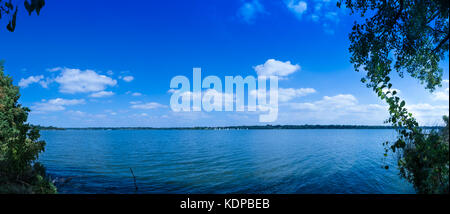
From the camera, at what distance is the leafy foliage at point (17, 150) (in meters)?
9.20

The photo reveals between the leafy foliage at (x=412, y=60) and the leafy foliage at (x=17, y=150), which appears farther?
the leafy foliage at (x=17, y=150)

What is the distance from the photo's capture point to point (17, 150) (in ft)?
30.9

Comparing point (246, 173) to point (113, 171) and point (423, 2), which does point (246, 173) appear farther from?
point (423, 2)

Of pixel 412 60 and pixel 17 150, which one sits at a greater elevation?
pixel 412 60

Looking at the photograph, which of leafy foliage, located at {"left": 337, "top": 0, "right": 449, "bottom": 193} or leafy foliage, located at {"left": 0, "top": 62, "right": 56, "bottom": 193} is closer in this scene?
leafy foliage, located at {"left": 337, "top": 0, "right": 449, "bottom": 193}

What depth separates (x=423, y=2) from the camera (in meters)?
5.24

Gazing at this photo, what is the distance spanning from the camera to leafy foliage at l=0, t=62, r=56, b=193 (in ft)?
30.2

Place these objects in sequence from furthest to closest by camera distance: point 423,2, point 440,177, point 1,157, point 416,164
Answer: point 1,157 → point 416,164 → point 423,2 → point 440,177
